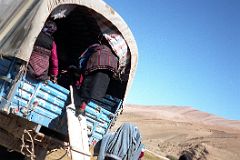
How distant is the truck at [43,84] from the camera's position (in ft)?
18.8

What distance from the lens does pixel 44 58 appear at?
609cm

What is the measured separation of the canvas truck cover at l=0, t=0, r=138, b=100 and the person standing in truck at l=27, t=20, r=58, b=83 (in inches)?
10.3

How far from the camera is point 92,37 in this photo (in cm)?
764

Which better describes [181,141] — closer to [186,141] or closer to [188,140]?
[188,140]

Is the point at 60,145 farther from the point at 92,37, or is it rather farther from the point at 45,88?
the point at 92,37

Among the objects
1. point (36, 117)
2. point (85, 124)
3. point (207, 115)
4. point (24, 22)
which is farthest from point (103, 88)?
point (207, 115)

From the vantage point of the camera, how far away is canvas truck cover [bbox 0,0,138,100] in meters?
5.72

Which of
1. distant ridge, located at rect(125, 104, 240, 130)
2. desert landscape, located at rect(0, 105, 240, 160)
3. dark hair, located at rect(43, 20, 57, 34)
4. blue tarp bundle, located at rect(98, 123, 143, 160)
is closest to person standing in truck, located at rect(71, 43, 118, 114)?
dark hair, located at rect(43, 20, 57, 34)

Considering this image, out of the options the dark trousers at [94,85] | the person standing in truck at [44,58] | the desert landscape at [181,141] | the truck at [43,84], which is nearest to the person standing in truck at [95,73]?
the dark trousers at [94,85]

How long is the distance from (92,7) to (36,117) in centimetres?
171

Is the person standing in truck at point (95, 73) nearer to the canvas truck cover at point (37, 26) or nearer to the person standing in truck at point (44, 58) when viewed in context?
the canvas truck cover at point (37, 26)

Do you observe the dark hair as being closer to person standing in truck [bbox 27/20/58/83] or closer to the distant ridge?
person standing in truck [bbox 27/20/58/83]

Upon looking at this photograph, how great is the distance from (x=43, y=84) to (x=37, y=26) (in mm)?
802

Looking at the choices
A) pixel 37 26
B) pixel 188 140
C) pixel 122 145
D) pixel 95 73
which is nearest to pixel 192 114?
pixel 188 140
